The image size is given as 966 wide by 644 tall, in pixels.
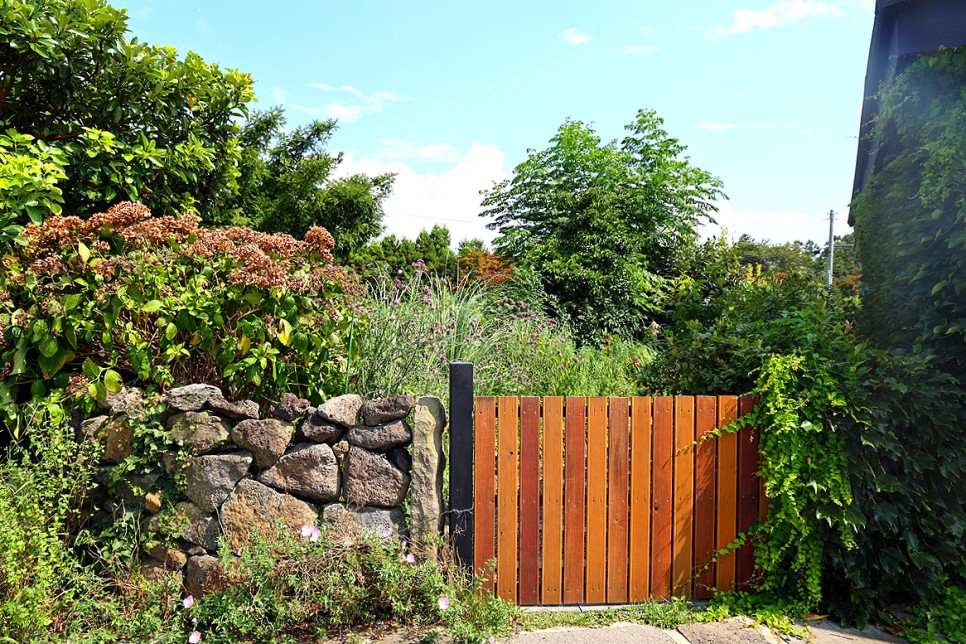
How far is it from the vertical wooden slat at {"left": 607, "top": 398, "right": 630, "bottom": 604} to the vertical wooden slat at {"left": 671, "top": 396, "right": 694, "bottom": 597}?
300 millimetres

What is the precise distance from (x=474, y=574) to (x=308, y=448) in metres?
1.14

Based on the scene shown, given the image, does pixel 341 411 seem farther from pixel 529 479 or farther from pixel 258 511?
pixel 529 479

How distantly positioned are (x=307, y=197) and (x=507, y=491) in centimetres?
1011

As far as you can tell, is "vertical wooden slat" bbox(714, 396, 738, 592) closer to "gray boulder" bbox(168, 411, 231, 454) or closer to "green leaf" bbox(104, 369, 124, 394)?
"gray boulder" bbox(168, 411, 231, 454)

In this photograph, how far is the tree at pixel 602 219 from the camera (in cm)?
1148

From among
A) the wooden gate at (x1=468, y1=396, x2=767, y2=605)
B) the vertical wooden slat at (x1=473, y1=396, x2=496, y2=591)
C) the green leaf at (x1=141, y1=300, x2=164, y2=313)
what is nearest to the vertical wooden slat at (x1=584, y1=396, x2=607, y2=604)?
the wooden gate at (x1=468, y1=396, x2=767, y2=605)

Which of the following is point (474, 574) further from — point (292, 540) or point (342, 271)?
point (342, 271)

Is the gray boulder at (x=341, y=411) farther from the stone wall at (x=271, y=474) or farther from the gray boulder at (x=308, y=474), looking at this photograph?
the gray boulder at (x=308, y=474)

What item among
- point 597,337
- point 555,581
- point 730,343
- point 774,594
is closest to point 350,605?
point 555,581

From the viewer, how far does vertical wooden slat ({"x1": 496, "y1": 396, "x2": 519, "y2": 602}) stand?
3484mm

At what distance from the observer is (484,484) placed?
11.4ft

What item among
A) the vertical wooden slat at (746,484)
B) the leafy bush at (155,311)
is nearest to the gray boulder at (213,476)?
the leafy bush at (155,311)

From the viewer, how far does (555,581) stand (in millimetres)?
3543

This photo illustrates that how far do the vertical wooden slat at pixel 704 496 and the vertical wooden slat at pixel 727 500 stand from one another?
0.04m
